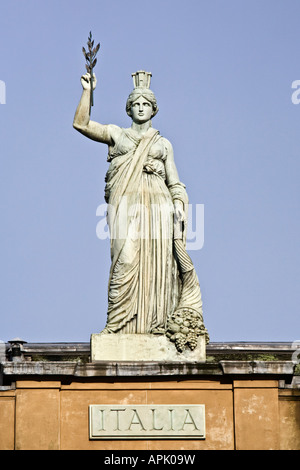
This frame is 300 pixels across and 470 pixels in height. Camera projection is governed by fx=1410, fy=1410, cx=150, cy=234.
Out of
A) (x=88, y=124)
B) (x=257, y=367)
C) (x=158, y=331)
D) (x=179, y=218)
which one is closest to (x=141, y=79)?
(x=88, y=124)

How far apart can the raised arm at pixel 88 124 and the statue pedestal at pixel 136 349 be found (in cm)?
388

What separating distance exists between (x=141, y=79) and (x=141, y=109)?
591mm

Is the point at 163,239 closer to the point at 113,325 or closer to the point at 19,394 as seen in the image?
the point at 113,325

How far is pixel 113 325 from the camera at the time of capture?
25.4 metres

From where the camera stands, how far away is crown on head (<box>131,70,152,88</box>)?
2684cm

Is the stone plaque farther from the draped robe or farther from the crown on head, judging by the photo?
the crown on head

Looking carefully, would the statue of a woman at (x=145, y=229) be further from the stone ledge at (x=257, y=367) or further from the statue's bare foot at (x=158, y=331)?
the stone ledge at (x=257, y=367)

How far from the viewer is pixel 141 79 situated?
26844mm

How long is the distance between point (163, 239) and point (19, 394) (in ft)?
12.9

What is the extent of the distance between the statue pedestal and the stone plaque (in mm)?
872

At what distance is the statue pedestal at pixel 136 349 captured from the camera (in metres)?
25.1

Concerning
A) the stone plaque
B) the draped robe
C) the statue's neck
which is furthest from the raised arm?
the stone plaque

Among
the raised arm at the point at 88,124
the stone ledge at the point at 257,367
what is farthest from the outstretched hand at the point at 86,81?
the stone ledge at the point at 257,367
